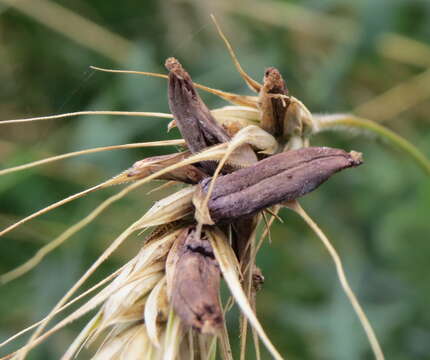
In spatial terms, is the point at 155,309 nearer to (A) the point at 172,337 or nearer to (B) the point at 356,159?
(A) the point at 172,337

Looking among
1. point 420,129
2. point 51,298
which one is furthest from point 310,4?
point 51,298

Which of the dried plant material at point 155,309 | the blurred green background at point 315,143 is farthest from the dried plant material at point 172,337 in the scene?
the blurred green background at point 315,143

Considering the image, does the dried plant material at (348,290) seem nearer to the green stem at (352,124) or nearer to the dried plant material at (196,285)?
the dried plant material at (196,285)

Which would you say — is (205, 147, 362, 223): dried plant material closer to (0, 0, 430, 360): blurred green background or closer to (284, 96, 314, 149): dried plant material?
(284, 96, 314, 149): dried plant material

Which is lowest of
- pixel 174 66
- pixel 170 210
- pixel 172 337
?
pixel 172 337

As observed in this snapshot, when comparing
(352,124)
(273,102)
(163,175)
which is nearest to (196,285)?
(163,175)

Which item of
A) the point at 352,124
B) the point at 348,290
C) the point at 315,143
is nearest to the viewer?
the point at 348,290
